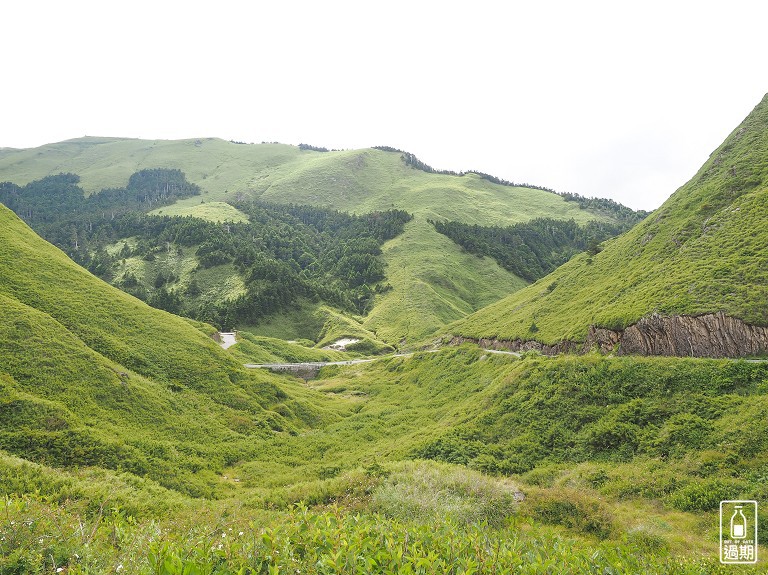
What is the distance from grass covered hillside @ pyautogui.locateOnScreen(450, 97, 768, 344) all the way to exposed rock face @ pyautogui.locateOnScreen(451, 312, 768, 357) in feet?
2.05

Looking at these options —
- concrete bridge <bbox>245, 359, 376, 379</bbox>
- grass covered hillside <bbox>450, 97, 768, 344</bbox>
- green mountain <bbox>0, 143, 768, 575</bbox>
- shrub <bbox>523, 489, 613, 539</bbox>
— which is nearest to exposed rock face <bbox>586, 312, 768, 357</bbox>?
grass covered hillside <bbox>450, 97, 768, 344</bbox>

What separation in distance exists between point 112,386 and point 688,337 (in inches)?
1591

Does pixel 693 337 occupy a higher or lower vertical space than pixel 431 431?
higher

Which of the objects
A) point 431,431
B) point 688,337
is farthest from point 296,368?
A: point 688,337

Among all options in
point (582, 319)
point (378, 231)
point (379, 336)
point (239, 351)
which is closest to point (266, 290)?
point (379, 336)

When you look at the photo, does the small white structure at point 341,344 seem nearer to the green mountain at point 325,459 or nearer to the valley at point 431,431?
the valley at point 431,431

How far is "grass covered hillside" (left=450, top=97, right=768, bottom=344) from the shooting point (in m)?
30.0

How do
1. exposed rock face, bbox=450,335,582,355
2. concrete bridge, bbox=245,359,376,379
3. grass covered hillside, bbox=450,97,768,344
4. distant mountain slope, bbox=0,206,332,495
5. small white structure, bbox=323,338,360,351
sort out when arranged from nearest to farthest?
distant mountain slope, bbox=0,206,332,495, grass covered hillside, bbox=450,97,768,344, exposed rock face, bbox=450,335,582,355, concrete bridge, bbox=245,359,376,379, small white structure, bbox=323,338,360,351

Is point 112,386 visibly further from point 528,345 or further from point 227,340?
point 227,340

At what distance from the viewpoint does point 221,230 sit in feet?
561

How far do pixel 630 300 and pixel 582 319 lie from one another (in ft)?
21.1

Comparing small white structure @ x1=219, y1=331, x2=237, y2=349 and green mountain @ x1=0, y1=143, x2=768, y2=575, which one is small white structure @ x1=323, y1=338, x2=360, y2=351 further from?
green mountain @ x1=0, y1=143, x2=768, y2=575

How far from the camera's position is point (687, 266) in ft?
118

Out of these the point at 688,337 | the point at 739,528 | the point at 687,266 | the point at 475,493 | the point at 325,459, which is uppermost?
the point at 687,266
